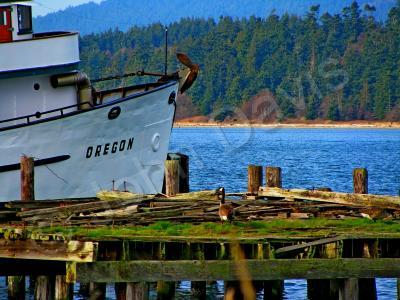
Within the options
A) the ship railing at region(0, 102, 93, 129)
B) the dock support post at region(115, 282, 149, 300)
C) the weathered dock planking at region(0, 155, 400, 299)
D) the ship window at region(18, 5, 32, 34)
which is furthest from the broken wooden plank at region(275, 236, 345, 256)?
the ship window at region(18, 5, 32, 34)

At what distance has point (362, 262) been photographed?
1980 cm

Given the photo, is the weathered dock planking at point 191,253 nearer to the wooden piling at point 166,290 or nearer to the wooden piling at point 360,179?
the wooden piling at point 166,290

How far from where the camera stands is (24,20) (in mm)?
32062

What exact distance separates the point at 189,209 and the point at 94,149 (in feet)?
28.8

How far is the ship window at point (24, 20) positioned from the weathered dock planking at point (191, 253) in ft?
31.2

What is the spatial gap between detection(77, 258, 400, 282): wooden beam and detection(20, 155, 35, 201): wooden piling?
8669mm

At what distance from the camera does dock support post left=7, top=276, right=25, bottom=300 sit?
2670 cm

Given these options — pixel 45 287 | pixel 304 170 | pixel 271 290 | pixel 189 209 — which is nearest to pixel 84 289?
pixel 45 287

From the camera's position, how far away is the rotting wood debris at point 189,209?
899 inches

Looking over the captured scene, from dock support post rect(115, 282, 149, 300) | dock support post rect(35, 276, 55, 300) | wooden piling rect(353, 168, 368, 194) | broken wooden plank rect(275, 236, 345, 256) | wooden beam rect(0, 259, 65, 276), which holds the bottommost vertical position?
dock support post rect(115, 282, 149, 300)

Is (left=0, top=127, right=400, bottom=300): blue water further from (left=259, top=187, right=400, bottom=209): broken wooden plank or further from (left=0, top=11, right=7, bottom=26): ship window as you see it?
(left=0, top=11, right=7, bottom=26): ship window

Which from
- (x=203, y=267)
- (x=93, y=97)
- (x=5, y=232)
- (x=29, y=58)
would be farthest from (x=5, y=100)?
(x=203, y=267)

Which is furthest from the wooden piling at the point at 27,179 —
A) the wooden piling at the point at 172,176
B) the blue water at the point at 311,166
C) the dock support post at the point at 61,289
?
the blue water at the point at 311,166

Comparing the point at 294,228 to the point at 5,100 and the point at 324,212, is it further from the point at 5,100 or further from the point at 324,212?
the point at 5,100
